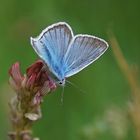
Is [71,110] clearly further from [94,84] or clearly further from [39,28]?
[39,28]

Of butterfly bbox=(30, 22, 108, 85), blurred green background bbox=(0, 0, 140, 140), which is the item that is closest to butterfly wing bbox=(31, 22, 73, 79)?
butterfly bbox=(30, 22, 108, 85)

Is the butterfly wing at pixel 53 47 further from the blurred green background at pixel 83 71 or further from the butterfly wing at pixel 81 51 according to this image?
the blurred green background at pixel 83 71

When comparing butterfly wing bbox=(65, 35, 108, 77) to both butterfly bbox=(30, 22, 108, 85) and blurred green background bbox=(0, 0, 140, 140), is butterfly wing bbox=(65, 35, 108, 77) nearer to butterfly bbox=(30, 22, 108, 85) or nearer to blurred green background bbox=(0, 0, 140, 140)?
butterfly bbox=(30, 22, 108, 85)

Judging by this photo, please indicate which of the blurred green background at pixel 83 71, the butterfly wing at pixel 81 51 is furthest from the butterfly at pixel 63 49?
the blurred green background at pixel 83 71

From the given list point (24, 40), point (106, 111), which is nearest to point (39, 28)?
point (24, 40)

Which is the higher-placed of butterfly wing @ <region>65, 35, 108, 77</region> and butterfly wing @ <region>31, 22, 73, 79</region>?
butterfly wing @ <region>31, 22, 73, 79</region>

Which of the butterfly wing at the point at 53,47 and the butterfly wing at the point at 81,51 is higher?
the butterfly wing at the point at 53,47

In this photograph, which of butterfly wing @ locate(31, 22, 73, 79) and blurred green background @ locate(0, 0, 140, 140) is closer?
butterfly wing @ locate(31, 22, 73, 79)

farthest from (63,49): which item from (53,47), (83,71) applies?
(83,71)
